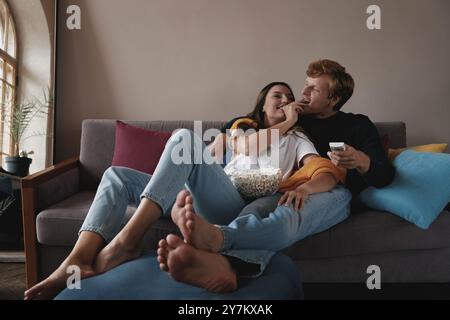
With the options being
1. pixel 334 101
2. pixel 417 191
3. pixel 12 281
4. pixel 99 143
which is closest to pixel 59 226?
pixel 12 281

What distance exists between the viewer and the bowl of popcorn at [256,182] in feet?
4.95

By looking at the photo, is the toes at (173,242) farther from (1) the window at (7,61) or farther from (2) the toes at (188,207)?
(1) the window at (7,61)

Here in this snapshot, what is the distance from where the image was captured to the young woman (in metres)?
1.20

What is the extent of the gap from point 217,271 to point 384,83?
1.98m

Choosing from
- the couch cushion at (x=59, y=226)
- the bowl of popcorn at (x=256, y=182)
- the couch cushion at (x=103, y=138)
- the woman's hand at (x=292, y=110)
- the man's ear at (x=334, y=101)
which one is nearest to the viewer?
the bowl of popcorn at (x=256, y=182)

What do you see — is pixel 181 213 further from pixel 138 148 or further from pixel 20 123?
pixel 20 123

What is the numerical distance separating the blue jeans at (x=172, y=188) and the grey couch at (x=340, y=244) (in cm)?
21

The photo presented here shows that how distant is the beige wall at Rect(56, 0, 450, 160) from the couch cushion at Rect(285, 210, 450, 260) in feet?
3.71

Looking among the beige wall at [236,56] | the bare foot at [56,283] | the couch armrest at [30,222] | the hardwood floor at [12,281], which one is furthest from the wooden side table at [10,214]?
the bare foot at [56,283]

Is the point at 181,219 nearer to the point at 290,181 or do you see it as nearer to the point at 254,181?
the point at 254,181

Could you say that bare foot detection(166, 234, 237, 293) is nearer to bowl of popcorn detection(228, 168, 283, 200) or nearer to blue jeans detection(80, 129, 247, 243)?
blue jeans detection(80, 129, 247, 243)

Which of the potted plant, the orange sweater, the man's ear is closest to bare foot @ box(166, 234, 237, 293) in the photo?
the orange sweater

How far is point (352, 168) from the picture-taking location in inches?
63.0
